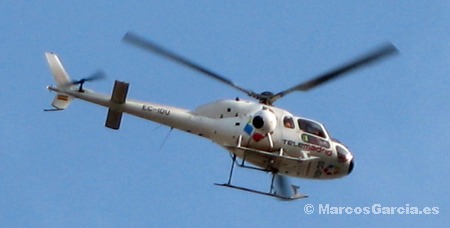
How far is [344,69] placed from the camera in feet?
88.6

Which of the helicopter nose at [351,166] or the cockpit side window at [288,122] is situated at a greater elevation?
the cockpit side window at [288,122]

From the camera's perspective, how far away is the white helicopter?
27141 mm

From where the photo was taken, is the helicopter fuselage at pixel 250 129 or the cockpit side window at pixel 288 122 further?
the cockpit side window at pixel 288 122

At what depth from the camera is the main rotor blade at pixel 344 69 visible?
86.9 ft

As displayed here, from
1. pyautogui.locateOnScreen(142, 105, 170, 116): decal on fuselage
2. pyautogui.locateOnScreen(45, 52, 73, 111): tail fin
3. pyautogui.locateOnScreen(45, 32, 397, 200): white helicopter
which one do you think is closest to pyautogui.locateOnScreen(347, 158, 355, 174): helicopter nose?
pyautogui.locateOnScreen(45, 32, 397, 200): white helicopter

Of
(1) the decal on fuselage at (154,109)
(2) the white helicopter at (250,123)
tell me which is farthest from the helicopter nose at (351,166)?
(1) the decal on fuselage at (154,109)

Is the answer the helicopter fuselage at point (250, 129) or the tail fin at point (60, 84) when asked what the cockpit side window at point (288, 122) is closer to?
the helicopter fuselage at point (250, 129)

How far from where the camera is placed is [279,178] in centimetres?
2841

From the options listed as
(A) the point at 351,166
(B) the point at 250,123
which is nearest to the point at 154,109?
(B) the point at 250,123

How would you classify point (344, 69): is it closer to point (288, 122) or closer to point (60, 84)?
point (288, 122)

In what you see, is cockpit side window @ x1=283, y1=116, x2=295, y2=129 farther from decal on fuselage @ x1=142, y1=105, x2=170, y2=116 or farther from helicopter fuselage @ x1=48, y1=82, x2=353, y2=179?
decal on fuselage @ x1=142, y1=105, x2=170, y2=116

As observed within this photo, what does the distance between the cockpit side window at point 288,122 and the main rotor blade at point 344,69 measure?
59 cm

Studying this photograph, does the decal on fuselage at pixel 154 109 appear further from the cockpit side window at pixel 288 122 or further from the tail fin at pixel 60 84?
the cockpit side window at pixel 288 122

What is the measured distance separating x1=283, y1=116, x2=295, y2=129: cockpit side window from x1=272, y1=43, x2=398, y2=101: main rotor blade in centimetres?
59
